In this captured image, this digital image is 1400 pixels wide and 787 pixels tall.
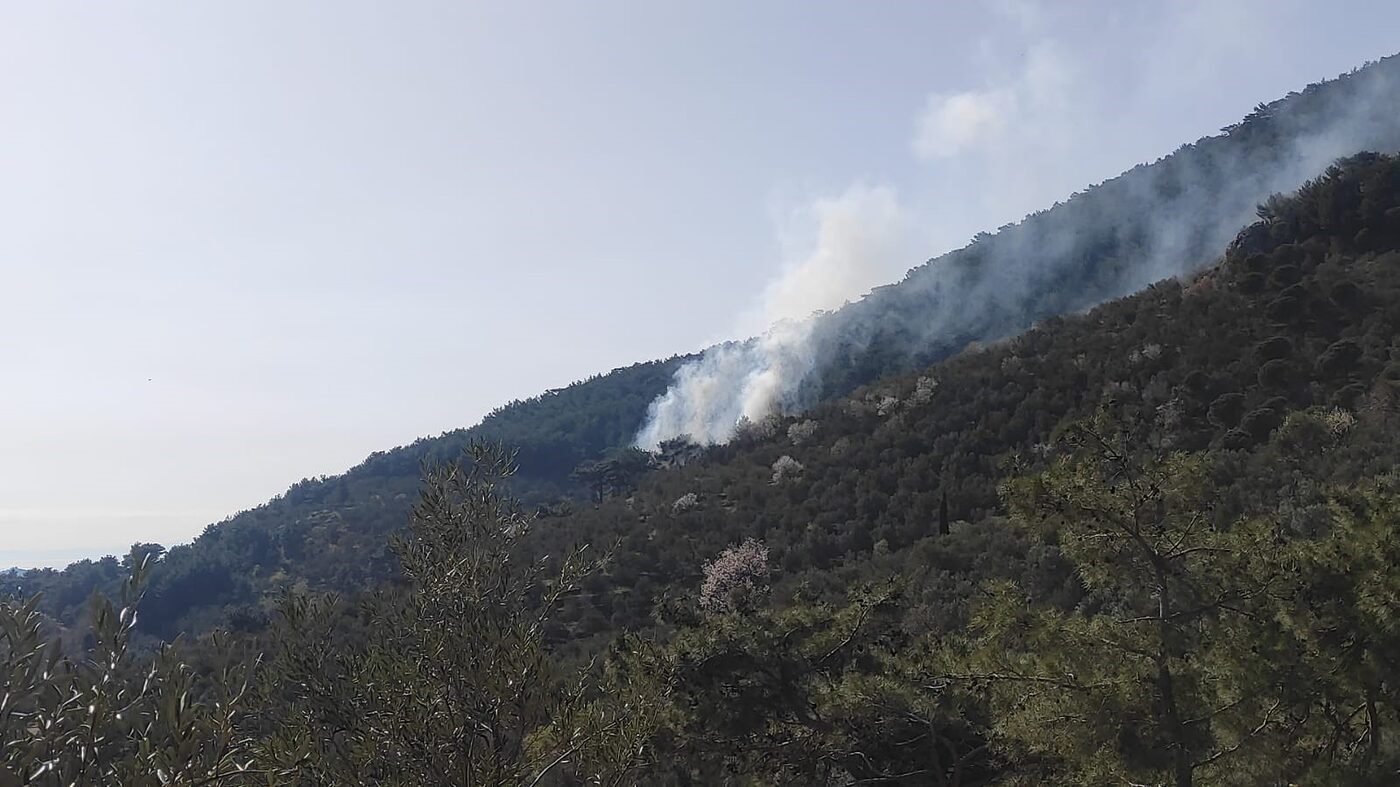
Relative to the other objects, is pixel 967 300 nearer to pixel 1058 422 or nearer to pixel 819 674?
pixel 1058 422

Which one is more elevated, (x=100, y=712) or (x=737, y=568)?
(x=100, y=712)

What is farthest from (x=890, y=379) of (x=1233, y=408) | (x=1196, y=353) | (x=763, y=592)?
(x=763, y=592)

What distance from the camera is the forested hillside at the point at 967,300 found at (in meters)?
83.5

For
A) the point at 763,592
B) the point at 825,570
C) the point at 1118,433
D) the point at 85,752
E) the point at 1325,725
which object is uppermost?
the point at 85,752

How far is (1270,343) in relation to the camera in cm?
3912

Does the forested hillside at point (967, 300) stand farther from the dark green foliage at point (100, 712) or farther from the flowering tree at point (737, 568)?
Answer: the dark green foliage at point (100, 712)

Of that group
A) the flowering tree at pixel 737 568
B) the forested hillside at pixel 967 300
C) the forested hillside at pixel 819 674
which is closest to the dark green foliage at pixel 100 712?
the forested hillside at pixel 819 674

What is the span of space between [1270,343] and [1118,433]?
36.9 meters

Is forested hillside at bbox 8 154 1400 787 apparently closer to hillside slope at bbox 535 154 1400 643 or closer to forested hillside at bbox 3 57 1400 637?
hillside slope at bbox 535 154 1400 643

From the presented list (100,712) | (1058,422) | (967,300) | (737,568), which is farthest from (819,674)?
(967,300)

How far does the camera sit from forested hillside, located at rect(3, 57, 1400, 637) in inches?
3287

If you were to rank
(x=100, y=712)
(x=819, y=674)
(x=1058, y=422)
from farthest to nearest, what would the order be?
(x=1058, y=422)
(x=819, y=674)
(x=100, y=712)

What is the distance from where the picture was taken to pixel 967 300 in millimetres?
97000

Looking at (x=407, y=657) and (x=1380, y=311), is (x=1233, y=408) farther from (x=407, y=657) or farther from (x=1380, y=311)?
(x=407, y=657)
